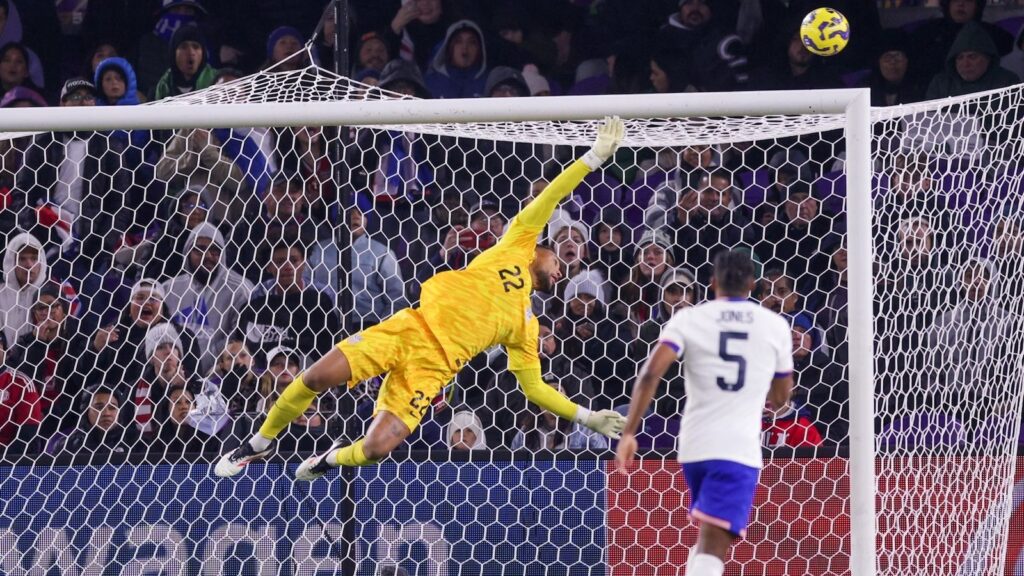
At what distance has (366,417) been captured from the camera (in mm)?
7250

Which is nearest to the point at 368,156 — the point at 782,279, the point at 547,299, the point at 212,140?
the point at 212,140

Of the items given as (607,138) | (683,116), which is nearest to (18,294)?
(607,138)

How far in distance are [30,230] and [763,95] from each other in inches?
162

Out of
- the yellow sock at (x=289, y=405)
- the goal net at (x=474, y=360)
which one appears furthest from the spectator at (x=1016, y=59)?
the yellow sock at (x=289, y=405)

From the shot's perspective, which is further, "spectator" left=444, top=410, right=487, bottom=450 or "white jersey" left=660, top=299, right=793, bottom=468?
"spectator" left=444, top=410, right=487, bottom=450

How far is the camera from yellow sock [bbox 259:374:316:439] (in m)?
5.57

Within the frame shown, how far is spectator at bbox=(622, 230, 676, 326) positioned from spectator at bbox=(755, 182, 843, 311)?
19.9 inches

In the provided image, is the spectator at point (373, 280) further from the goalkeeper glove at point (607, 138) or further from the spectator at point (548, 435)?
the goalkeeper glove at point (607, 138)

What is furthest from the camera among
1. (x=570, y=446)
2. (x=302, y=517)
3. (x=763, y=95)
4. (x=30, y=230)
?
(x=30, y=230)

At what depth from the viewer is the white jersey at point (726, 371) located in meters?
4.45

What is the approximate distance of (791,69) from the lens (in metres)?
8.38

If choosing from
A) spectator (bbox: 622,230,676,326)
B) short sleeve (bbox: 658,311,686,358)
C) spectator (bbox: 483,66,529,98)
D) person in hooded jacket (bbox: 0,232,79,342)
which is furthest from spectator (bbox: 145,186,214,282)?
short sleeve (bbox: 658,311,686,358)

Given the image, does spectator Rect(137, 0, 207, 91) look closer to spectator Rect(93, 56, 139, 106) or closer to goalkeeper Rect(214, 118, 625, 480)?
spectator Rect(93, 56, 139, 106)

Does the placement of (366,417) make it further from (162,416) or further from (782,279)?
(782,279)
